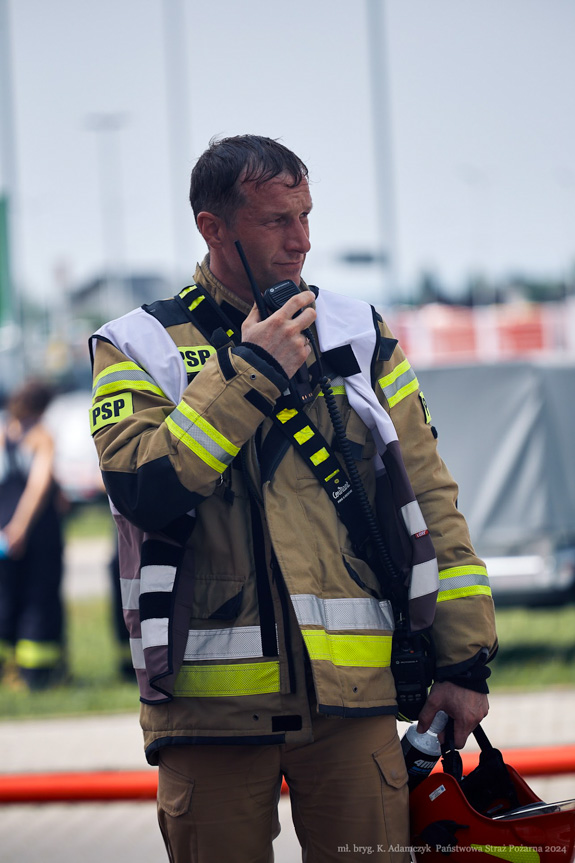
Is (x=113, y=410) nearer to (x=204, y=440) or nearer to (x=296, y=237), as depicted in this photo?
(x=204, y=440)

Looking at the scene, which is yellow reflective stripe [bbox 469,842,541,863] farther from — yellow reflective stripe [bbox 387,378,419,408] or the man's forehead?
the man's forehead

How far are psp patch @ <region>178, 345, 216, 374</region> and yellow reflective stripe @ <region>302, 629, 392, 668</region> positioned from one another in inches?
23.6

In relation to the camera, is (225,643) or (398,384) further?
(398,384)

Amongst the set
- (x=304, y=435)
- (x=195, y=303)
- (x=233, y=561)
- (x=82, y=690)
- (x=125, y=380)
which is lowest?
(x=82, y=690)

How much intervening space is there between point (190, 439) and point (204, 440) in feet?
0.09

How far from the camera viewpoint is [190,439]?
→ 199 centimetres

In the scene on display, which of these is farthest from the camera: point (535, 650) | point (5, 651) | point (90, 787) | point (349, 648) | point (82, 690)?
point (5, 651)

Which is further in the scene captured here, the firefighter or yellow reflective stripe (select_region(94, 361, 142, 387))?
yellow reflective stripe (select_region(94, 361, 142, 387))

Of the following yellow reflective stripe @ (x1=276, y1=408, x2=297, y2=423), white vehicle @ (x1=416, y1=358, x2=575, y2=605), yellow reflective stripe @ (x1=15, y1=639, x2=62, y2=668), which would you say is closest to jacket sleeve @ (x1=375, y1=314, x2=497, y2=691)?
yellow reflective stripe @ (x1=276, y1=408, x2=297, y2=423)

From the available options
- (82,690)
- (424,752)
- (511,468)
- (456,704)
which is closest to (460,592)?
(456,704)

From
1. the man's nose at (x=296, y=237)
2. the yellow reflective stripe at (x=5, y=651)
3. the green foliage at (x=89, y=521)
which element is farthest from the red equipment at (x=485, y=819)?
the green foliage at (x=89, y=521)

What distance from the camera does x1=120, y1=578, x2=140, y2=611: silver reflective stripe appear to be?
7.10ft

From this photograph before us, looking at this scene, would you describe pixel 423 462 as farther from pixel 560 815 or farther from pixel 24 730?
pixel 24 730

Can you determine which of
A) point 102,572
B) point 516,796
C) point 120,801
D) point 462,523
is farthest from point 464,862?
point 102,572
